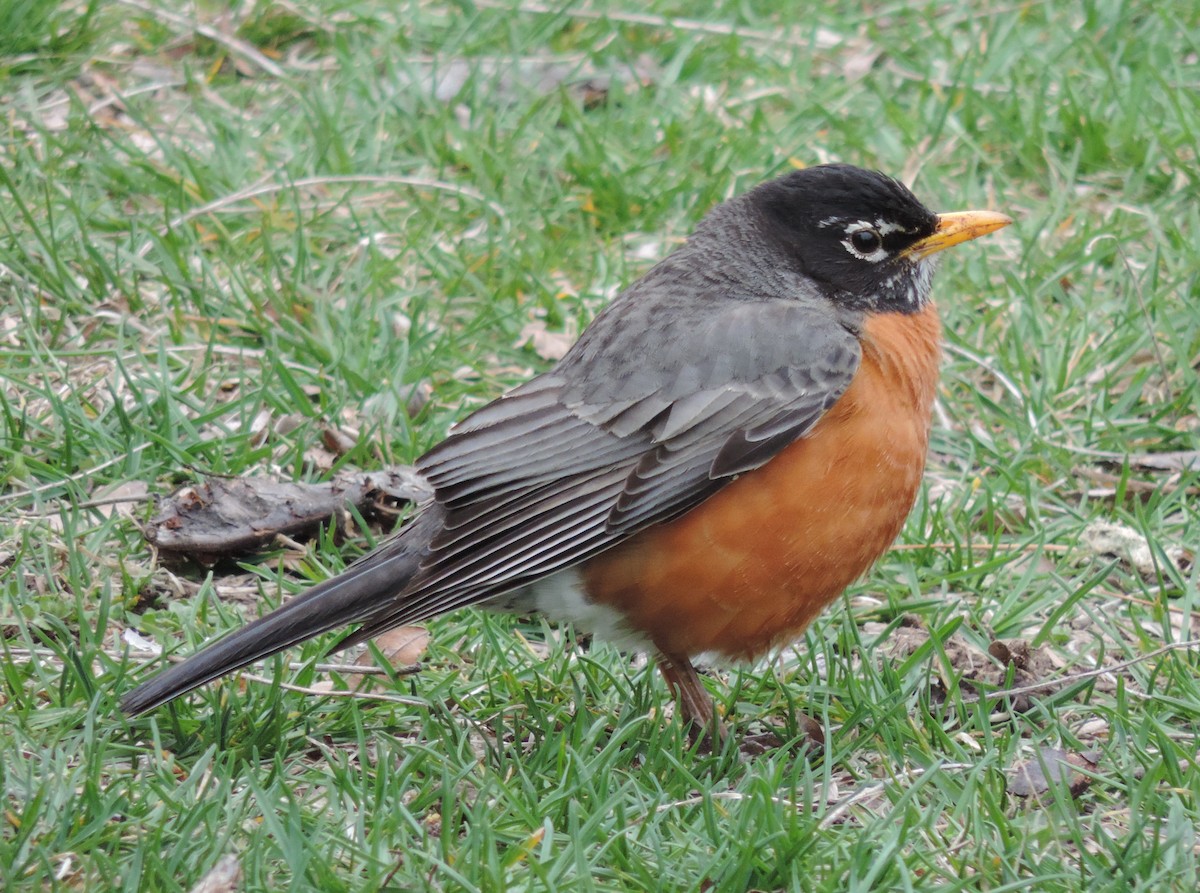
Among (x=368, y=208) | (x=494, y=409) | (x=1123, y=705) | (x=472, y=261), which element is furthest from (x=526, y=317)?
(x=1123, y=705)

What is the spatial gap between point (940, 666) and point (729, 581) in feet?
2.86

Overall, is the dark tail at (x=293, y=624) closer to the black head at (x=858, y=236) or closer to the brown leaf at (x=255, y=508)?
the brown leaf at (x=255, y=508)

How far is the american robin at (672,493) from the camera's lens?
3.95 m

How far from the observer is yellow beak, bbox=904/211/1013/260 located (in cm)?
464

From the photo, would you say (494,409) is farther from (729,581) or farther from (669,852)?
(669,852)

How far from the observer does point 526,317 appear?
19.7 feet

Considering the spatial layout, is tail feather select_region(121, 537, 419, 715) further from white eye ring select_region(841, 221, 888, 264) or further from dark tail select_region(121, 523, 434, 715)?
white eye ring select_region(841, 221, 888, 264)

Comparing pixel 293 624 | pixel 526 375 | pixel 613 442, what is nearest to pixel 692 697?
pixel 613 442

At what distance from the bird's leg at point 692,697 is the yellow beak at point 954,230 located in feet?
4.66

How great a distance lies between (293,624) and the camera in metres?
3.81

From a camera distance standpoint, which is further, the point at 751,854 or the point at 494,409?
the point at 494,409

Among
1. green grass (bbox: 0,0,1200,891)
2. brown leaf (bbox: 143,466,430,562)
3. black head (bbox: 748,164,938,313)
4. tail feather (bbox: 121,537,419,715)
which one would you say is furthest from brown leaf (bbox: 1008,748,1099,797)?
brown leaf (bbox: 143,466,430,562)

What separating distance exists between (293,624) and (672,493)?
101 cm

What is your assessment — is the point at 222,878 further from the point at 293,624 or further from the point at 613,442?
the point at 613,442
